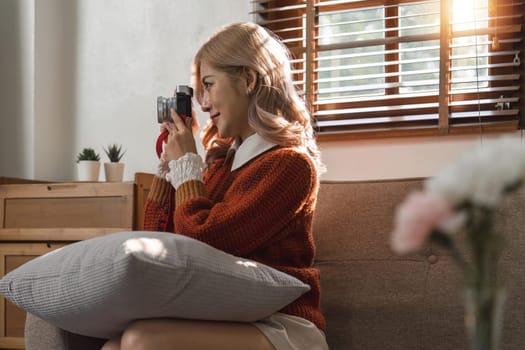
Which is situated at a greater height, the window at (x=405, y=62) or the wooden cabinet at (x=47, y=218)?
the window at (x=405, y=62)

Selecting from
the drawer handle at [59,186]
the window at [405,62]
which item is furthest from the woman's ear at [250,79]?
the drawer handle at [59,186]

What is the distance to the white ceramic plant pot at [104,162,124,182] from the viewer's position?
2867mm

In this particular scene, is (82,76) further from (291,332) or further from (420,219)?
(420,219)

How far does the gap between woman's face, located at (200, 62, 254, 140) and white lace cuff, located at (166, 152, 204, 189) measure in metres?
0.09

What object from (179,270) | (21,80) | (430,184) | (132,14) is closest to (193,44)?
(132,14)

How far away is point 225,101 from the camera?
1736 millimetres

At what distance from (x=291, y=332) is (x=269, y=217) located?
228mm

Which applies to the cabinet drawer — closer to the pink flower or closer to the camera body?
the camera body

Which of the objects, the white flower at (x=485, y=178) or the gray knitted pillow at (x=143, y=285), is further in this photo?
the gray knitted pillow at (x=143, y=285)

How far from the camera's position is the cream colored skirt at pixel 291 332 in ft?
4.55

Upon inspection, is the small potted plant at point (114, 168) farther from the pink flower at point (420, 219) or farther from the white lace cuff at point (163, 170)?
the pink flower at point (420, 219)

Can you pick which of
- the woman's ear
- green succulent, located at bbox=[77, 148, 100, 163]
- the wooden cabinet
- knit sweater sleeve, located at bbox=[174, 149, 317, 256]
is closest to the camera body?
the woman's ear

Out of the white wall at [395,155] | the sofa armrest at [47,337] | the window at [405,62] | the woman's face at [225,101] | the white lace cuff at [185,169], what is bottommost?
the sofa armrest at [47,337]

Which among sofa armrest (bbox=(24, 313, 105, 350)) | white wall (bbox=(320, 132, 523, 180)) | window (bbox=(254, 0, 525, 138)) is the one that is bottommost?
Result: sofa armrest (bbox=(24, 313, 105, 350))
